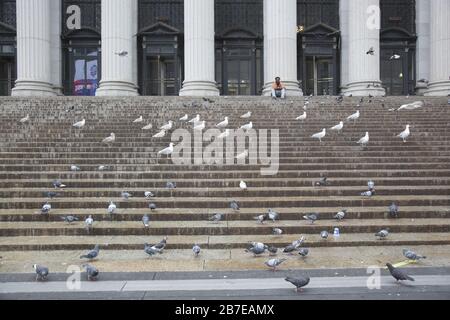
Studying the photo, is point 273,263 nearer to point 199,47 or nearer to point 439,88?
point 199,47

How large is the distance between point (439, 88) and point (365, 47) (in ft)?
14.7

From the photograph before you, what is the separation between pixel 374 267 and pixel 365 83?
19506mm

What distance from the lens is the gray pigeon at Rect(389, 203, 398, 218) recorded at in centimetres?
1062

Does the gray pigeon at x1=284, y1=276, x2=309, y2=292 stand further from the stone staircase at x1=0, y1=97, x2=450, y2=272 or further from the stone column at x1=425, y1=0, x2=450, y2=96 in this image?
the stone column at x1=425, y1=0, x2=450, y2=96

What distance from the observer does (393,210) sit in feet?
34.9

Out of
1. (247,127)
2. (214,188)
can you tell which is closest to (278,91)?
(247,127)

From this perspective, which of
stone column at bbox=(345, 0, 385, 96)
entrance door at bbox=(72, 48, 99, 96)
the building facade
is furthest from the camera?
entrance door at bbox=(72, 48, 99, 96)

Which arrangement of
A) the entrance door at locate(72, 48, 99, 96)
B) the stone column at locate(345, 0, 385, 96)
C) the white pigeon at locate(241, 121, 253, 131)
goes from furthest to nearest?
1. the entrance door at locate(72, 48, 99, 96)
2. the stone column at locate(345, 0, 385, 96)
3. the white pigeon at locate(241, 121, 253, 131)

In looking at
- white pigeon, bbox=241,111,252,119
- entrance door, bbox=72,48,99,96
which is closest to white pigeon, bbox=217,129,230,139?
white pigeon, bbox=241,111,252,119

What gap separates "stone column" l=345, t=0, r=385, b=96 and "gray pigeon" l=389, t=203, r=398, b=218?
16.1 meters

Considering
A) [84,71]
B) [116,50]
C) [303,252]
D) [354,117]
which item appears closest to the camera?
[303,252]

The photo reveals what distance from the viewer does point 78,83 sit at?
30047 millimetres
